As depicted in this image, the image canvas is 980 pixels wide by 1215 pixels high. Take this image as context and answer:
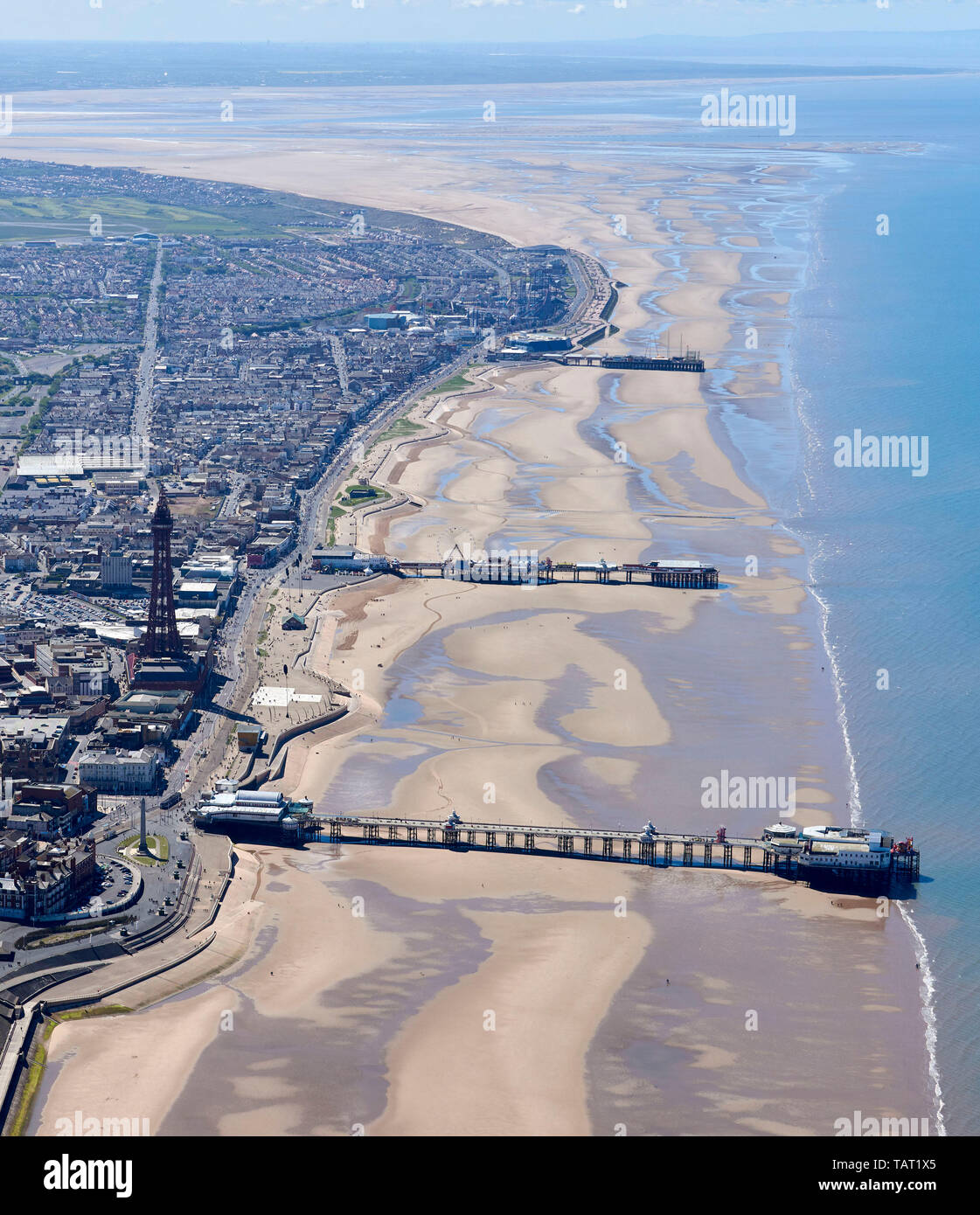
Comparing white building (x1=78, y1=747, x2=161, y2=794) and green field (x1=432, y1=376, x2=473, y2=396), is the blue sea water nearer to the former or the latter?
green field (x1=432, y1=376, x2=473, y2=396)

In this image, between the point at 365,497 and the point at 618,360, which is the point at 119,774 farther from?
the point at 618,360

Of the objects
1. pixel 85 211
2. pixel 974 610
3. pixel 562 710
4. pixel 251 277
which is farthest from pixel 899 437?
pixel 85 211

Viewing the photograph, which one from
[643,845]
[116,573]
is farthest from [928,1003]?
[116,573]

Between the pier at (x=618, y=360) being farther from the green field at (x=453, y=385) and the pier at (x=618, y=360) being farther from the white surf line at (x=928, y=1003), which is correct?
the white surf line at (x=928, y=1003)

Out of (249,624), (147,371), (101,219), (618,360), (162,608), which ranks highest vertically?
(101,219)

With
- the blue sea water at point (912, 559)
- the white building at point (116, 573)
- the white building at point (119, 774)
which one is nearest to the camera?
the blue sea water at point (912, 559)

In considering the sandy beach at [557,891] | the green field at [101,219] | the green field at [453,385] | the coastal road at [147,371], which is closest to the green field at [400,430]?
the sandy beach at [557,891]

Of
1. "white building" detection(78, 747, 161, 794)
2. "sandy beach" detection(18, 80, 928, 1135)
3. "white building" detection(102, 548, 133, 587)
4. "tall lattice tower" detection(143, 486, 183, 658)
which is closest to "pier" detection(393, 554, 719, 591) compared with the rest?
"sandy beach" detection(18, 80, 928, 1135)
